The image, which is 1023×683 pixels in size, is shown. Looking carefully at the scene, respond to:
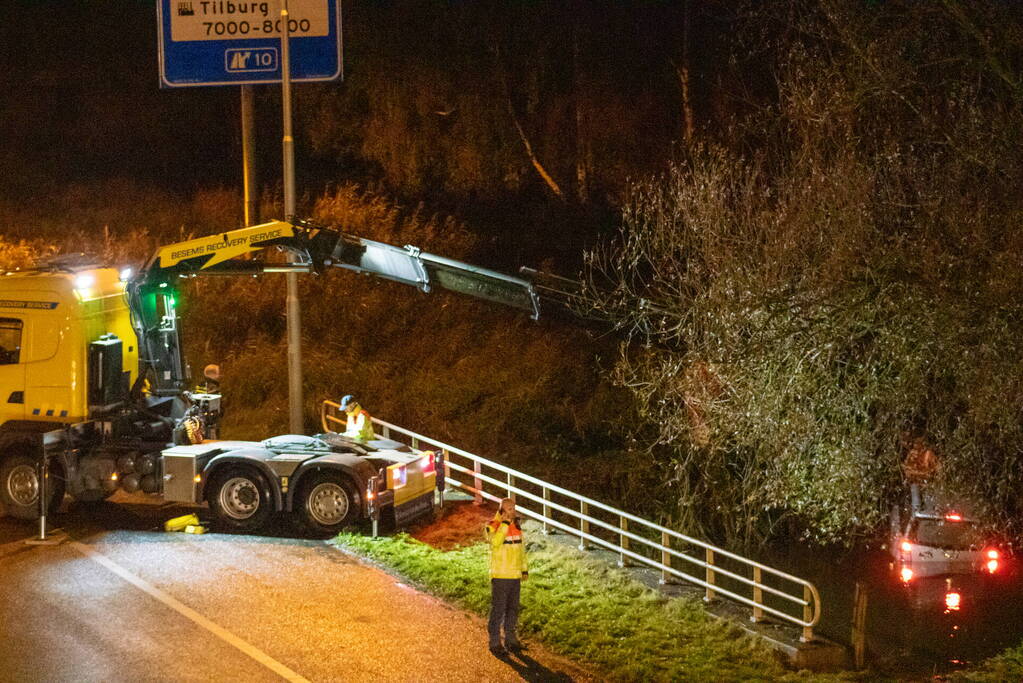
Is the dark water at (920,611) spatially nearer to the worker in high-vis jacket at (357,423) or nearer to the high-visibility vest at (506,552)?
the high-visibility vest at (506,552)

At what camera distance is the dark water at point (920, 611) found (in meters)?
13.0

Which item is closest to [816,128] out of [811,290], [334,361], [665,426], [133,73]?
[811,290]

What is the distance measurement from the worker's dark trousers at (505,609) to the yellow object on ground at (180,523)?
17.6 ft

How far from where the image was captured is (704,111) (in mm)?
26422

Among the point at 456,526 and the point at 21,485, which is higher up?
the point at 21,485

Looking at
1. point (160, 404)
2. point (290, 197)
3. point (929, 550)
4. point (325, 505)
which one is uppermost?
point (290, 197)

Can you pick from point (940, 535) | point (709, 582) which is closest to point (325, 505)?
point (709, 582)

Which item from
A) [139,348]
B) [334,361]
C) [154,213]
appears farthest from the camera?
[154,213]

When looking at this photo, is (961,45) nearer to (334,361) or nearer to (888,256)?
(888,256)

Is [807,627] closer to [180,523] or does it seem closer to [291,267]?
[180,523]

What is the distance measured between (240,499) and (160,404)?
7.94ft

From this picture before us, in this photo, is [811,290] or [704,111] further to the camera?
[704,111]

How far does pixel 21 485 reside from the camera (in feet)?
50.1

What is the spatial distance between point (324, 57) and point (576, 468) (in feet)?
26.2
